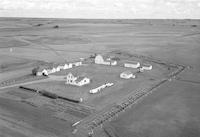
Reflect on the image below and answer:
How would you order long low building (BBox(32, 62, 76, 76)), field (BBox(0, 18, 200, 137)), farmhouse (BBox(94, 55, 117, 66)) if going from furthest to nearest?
1. farmhouse (BBox(94, 55, 117, 66))
2. long low building (BBox(32, 62, 76, 76))
3. field (BBox(0, 18, 200, 137))

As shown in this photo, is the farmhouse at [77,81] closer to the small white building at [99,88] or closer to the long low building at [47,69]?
the small white building at [99,88]

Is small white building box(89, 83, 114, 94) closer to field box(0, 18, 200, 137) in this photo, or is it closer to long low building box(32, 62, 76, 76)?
field box(0, 18, 200, 137)

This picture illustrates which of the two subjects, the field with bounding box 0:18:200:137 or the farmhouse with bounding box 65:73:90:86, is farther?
the farmhouse with bounding box 65:73:90:86

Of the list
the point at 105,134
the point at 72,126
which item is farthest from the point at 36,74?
the point at 105,134

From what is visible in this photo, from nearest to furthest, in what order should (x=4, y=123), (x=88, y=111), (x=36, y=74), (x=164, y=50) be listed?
(x=4, y=123) < (x=88, y=111) < (x=36, y=74) < (x=164, y=50)

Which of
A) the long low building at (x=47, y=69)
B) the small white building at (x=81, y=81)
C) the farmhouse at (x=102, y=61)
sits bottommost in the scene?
the small white building at (x=81, y=81)

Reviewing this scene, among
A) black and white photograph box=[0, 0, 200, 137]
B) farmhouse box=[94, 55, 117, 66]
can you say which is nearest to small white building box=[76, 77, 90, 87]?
black and white photograph box=[0, 0, 200, 137]

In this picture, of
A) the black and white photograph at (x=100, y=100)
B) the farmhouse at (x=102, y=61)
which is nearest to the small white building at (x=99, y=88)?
the black and white photograph at (x=100, y=100)

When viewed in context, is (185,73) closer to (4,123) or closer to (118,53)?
(118,53)

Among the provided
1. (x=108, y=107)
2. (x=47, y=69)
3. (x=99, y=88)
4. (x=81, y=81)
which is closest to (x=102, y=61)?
(x=47, y=69)

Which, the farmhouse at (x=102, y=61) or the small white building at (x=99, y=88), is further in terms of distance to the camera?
the farmhouse at (x=102, y=61)

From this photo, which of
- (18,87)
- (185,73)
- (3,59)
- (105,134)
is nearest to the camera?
(105,134)
